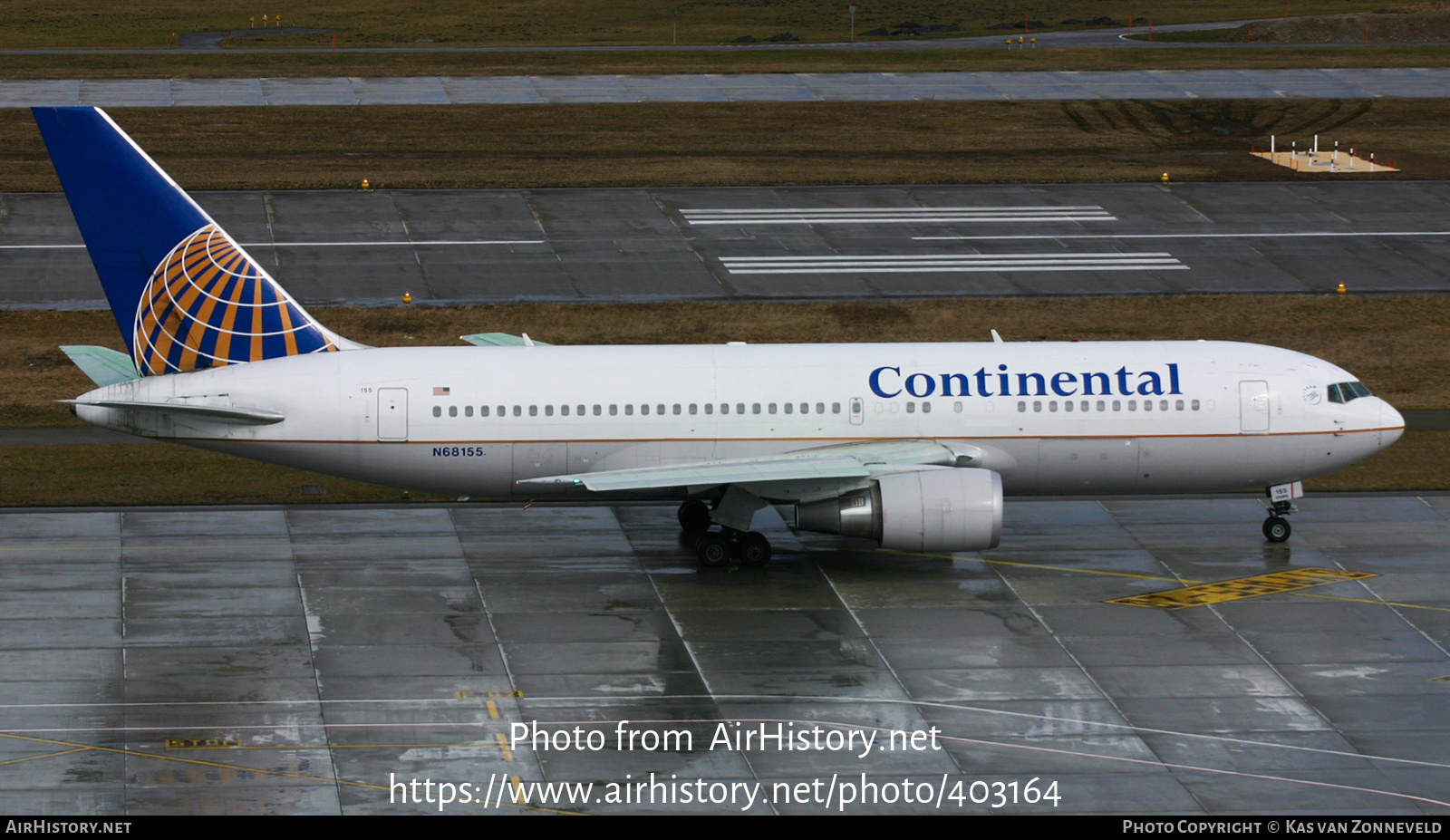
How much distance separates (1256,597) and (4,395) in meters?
34.4

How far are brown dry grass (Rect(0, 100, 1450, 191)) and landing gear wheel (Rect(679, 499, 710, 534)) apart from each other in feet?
120

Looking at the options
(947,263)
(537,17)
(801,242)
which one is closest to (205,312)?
(801,242)

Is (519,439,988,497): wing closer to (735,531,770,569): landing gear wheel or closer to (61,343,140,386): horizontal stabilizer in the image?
(735,531,770,569): landing gear wheel

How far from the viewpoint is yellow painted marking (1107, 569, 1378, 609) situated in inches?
1314

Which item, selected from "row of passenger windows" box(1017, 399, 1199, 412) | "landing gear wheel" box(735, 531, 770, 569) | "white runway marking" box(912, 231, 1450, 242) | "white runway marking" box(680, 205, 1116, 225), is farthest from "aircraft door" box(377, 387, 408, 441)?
"white runway marking" box(912, 231, 1450, 242)

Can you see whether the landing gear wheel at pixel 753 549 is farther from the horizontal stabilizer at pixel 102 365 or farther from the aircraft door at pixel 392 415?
the horizontal stabilizer at pixel 102 365

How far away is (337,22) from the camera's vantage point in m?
126

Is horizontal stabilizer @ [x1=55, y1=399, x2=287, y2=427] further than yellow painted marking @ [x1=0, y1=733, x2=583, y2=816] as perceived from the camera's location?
Result: Yes

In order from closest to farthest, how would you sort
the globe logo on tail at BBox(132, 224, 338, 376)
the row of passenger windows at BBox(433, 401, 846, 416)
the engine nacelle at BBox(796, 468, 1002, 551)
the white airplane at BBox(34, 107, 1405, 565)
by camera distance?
the engine nacelle at BBox(796, 468, 1002, 551) → the white airplane at BBox(34, 107, 1405, 565) → the row of passenger windows at BBox(433, 401, 846, 416) → the globe logo on tail at BBox(132, 224, 338, 376)

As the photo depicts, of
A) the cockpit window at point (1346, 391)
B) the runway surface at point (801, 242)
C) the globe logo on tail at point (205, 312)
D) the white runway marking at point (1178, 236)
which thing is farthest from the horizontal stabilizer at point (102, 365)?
the white runway marking at point (1178, 236)

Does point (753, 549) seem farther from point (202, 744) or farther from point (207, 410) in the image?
point (202, 744)

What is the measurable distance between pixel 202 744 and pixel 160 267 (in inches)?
517

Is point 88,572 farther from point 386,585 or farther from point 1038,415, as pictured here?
point 1038,415

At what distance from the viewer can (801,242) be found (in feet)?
211
